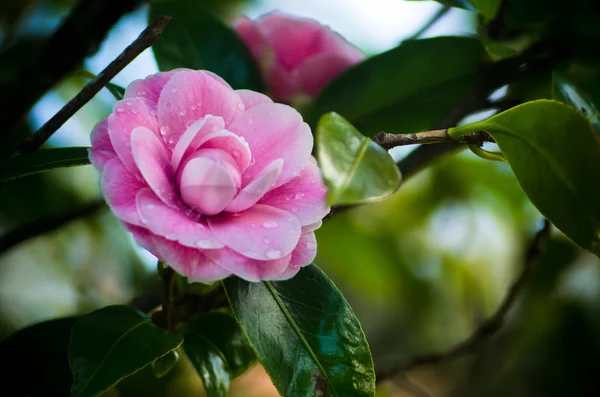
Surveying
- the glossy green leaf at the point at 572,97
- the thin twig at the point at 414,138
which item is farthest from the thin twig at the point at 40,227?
the glossy green leaf at the point at 572,97

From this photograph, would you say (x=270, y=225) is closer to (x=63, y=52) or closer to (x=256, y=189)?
(x=256, y=189)

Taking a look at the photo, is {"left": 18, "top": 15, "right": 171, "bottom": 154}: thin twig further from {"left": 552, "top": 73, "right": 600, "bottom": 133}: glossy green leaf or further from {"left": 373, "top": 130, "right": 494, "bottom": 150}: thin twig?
{"left": 552, "top": 73, "right": 600, "bottom": 133}: glossy green leaf

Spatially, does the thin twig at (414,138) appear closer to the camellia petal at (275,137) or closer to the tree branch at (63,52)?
the camellia petal at (275,137)

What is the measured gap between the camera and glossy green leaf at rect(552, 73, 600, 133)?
0.58 metres

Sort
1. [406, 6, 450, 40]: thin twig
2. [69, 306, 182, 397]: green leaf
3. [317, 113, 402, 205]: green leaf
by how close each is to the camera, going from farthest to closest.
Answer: [406, 6, 450, 40]: thin twig
[69, 306, 182, 397]: green leaf
[317, 113, 402, 205]: green leaf

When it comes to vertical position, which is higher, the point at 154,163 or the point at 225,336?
the point at 154,163

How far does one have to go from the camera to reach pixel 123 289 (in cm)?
118

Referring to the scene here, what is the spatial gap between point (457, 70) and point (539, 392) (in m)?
0.92

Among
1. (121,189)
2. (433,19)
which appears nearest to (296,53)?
(433,19)

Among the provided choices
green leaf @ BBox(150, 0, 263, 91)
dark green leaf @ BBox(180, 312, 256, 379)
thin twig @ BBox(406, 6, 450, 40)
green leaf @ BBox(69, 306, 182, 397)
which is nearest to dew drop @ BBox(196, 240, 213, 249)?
green leaf @ BBox(69, 306, 182, 397)

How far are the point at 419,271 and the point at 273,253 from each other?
3.13ft

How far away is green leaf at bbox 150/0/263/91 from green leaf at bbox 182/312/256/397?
0.29m

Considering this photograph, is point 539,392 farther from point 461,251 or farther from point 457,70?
point 457,70

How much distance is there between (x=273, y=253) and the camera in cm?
39
